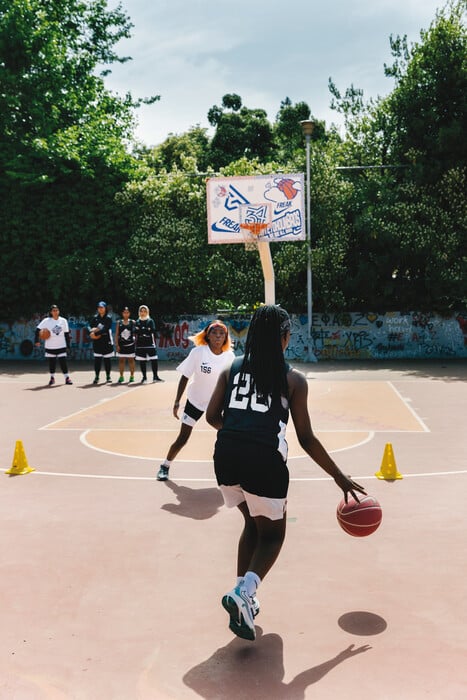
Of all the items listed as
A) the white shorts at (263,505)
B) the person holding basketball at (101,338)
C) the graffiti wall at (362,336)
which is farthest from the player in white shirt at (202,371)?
the graffiti wall at (362,336)

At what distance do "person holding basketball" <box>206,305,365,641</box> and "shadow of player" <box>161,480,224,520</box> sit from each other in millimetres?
2346

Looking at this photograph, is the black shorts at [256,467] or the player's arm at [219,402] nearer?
the black shorts at [256,467]

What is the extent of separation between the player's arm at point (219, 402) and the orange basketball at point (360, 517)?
1123mm

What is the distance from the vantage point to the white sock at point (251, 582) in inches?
153

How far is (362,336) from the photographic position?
25375mm

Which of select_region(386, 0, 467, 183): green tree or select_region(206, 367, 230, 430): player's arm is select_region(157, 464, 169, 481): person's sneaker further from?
select_region(386, 0, 467, 183): green tree

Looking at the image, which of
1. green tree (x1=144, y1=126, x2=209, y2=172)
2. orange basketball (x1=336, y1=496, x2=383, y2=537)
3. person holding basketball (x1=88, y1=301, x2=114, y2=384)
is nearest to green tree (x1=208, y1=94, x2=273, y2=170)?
green tree (x1=144, y1=126, x2=209, y2=172)

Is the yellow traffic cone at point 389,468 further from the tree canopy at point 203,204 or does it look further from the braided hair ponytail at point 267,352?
the tree canopy at point 203,204

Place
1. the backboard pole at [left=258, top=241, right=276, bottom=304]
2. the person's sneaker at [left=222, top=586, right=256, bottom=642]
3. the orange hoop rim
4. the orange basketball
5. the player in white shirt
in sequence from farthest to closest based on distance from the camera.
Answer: the orange hoop rim < the backboard pole at [left=258, top=241, right=276, bottom=304] < the player in white shirt < the orange basketball < the person's sneaker at [left=222, top=586, right=256, bottom=642]

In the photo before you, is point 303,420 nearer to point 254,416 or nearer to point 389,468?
point 254,416

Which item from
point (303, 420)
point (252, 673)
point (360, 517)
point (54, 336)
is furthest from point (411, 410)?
point (252, 673)

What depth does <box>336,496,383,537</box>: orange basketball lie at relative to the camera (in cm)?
474

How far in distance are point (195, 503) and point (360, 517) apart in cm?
253

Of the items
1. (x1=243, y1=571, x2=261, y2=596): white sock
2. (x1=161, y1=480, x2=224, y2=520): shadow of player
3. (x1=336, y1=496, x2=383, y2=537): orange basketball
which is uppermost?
(x1=336, y1=496, x2=383, y2=537): orange basketball
